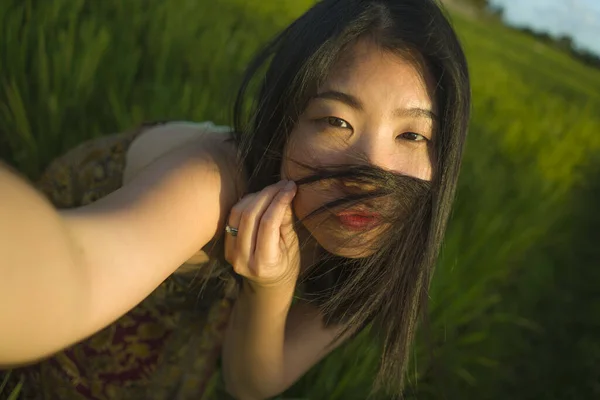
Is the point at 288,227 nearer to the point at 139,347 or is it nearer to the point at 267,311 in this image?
the point at 267,311

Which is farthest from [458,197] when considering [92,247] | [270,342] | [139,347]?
[92,247]

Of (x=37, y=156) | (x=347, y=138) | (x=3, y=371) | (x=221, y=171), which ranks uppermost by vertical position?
(x=347, y=138)

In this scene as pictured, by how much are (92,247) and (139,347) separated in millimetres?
641

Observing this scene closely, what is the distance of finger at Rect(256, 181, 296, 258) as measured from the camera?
0.87 meters

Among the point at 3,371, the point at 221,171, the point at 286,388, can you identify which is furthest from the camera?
the point at 286,388

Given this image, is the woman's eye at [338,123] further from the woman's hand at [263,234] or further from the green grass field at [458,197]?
the green grass field at [458,197]

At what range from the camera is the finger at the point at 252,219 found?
878 millimetres

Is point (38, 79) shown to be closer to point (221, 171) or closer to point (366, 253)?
point (221, 171)

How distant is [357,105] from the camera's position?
0.86 metres

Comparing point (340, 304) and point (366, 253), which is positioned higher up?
point (366, 253)

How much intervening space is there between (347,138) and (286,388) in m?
0.59

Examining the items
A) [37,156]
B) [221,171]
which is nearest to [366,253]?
[221,171]

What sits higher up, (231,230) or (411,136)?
(411,136)

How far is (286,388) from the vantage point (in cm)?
123
